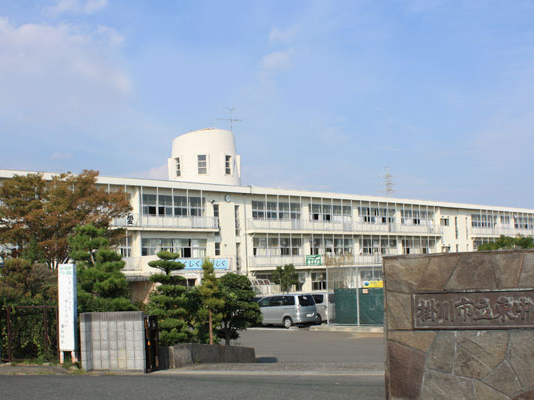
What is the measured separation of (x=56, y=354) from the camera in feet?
40.4

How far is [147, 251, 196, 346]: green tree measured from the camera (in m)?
13.5

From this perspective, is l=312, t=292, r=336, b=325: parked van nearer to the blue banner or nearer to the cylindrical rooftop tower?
the blue banner

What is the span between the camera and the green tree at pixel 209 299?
50.1 feet

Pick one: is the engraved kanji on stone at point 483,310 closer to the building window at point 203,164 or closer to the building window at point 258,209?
the building window at point 258,209

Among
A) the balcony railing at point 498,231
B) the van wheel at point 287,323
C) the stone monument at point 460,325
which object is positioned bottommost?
the van wheel at point 287,323

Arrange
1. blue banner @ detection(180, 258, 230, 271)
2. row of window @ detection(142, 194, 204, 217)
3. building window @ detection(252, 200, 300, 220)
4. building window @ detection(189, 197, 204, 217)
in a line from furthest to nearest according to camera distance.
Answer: building window @ detection(252, 200, 300, 220) → building window @ detection(189, 197, 204, 217) → row of window @ detection(142, 194, 204, 217) → blue banner @ detection(180, 258, 230, 271)

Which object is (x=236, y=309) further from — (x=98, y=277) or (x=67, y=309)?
(x=67, y=309)

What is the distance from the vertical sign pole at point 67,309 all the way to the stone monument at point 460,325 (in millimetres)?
6896

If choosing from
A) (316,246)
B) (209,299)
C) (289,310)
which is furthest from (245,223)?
(209,299)

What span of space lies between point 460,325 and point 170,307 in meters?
8.67

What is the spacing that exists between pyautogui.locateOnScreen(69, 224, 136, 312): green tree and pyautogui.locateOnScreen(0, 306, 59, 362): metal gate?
0.70 m

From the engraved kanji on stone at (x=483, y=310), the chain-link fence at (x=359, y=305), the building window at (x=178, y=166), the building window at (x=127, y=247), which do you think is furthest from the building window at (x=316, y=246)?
the engraved kanji on stone at (x=483, y=310)

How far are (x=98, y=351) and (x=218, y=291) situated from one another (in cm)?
465

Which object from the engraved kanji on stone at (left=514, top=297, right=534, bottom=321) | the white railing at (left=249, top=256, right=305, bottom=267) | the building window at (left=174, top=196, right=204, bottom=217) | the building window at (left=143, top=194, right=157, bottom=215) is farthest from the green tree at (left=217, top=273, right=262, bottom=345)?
the white railing at (left=249, top=256, right=305, bottom=267)
